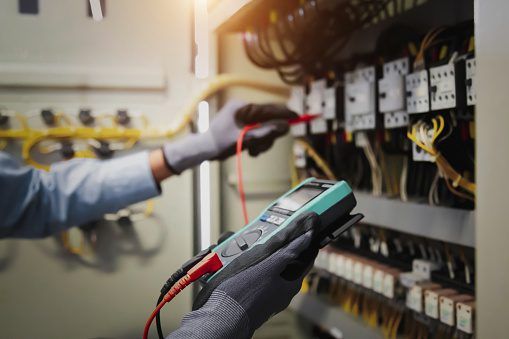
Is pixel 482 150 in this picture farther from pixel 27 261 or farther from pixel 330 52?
pixel 27 261

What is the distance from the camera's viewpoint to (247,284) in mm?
621

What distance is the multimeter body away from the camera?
2.09 feet

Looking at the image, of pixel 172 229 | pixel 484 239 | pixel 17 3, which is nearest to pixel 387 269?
pixel 484 239

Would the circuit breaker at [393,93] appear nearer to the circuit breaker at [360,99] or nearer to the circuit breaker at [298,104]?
the circuit breaker at [360,99]

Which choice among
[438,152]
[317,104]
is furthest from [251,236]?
[317,104]

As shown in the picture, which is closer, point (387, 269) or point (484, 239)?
point (484, 239)

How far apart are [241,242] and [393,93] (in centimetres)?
52

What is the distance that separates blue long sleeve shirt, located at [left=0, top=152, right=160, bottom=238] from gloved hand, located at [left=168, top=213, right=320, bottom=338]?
49 centimetres

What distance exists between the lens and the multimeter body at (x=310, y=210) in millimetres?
637

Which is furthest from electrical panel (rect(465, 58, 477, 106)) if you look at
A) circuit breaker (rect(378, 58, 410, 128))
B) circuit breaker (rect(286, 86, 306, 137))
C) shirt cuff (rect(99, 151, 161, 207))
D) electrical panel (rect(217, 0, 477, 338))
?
shirt cuff (rect(99, 151, 161, 207))

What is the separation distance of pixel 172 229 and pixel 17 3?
76 cm

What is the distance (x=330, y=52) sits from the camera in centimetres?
134

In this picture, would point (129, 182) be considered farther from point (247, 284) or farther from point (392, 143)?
point (392, 143)

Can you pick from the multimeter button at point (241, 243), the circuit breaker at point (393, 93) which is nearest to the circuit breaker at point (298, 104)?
the circuit breaker at point (393, 93)
